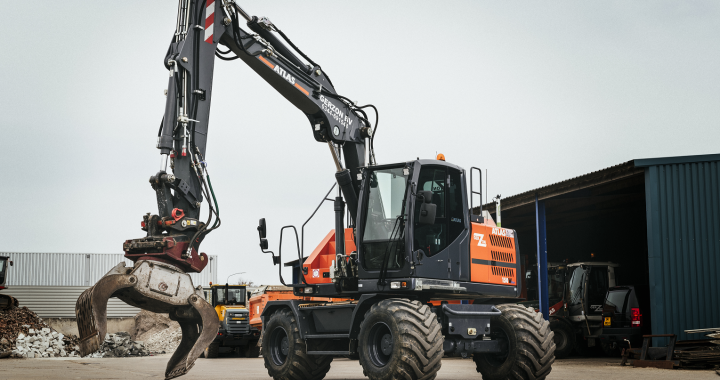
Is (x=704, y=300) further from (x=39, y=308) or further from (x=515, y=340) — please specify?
(x=39, y=308)

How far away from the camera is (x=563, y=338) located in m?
20.3

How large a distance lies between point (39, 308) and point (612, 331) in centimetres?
2724

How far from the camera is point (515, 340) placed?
9969 millimetres

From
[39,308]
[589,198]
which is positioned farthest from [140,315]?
[589,198]

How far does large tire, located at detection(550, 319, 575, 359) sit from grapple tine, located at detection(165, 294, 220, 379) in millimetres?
13610

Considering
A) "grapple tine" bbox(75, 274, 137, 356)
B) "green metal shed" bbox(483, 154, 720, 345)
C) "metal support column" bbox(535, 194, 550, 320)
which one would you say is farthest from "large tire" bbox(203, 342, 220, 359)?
"grapple tine" bbox(75, 274, 137, 356)

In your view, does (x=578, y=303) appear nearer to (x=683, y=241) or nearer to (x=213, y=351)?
(x=683, y=241)

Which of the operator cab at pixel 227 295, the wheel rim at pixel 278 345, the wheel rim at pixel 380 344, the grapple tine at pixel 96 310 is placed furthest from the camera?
the operator cab at pixel 227 295

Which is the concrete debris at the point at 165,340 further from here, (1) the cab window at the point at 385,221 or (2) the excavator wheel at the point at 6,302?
(1) the cab window at the point at 385,221

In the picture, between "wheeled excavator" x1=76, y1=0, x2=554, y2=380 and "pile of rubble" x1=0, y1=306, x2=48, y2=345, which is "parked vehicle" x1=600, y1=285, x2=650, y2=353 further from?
"pile of rubble" x1=0, y1=306, x2=48, y2=345

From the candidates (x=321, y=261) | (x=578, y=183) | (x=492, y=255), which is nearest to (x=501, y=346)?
(x=492, y=255)

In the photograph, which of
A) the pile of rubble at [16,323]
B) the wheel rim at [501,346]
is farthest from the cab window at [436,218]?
the pile of rubble at [16,323]

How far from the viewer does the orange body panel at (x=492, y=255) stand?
1008 cm

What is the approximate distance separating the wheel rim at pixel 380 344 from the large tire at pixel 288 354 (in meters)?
1.62
